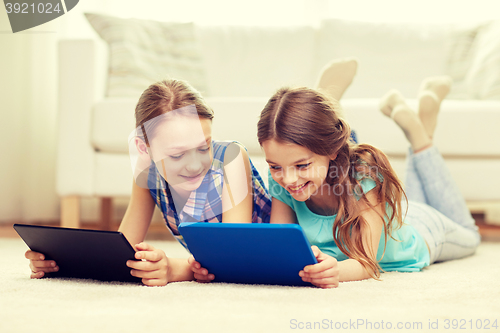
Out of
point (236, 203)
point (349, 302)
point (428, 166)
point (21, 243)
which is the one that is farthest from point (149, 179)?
point (428, 166)

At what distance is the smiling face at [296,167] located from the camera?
916 mm

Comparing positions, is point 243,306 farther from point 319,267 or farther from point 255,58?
point 255,58

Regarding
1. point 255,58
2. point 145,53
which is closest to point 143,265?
point 145,53

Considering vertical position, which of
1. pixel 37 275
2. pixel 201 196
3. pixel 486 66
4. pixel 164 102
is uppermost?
pixel 486 66

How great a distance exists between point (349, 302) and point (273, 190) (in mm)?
462

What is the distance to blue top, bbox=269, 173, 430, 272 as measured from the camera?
1.03 meters

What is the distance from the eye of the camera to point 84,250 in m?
0.76

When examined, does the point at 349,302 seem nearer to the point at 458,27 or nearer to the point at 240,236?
the point at 240,236

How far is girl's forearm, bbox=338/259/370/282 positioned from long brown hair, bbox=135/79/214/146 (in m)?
0.43

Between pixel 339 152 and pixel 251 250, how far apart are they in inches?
14.6

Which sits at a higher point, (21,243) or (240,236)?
(240,236)

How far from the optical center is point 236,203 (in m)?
0.96

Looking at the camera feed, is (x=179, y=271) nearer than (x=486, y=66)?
Yes

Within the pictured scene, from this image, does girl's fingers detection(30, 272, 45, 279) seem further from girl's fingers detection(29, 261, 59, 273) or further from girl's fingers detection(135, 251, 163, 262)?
girl's fingers detection(135, 251, 163, 262)
